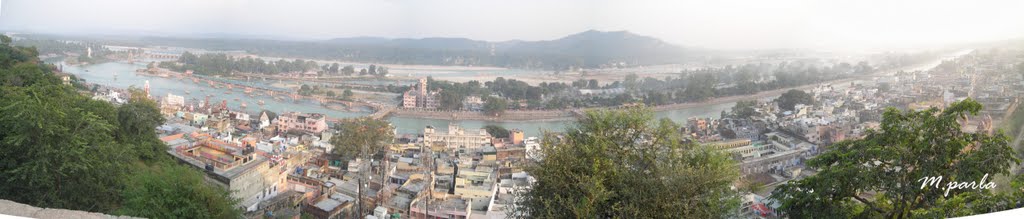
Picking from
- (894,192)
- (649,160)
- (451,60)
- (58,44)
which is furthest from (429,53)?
(894,192)

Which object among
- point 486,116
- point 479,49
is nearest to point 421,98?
point 486,116

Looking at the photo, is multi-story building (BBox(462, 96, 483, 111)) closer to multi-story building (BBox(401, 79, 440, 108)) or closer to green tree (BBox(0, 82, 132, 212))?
multi-story building (BBox(401, 79, 440, 108))

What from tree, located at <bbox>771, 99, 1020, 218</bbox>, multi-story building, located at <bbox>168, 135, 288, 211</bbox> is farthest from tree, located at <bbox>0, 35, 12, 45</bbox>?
tree, located at <bbox>771, 99, 1020, 218</bbox>

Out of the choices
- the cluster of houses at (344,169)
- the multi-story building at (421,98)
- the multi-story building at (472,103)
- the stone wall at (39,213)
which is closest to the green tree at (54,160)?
the stone wall at (39,213)

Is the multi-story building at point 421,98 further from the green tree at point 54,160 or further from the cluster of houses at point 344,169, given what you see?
the green tree at point 54,160

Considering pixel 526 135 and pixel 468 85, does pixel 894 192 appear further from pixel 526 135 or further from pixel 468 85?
pixel 468 85
